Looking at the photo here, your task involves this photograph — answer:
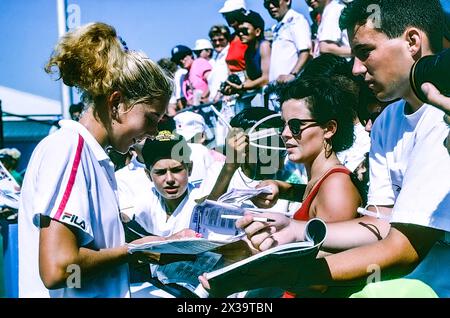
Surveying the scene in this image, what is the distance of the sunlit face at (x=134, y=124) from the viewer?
1.83 meters

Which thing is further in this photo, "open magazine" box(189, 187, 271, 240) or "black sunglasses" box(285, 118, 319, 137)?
"black sunglasses" box(285, 118, 319, 137)

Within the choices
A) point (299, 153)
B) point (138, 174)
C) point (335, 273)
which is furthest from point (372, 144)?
point (138, 174)

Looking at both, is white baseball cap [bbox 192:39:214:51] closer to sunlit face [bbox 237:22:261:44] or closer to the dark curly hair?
sunlit face [bbox 237:22:261:44]

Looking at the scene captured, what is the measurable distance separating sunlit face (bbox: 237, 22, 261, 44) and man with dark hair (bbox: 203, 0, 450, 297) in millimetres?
745

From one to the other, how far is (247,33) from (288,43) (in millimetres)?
210

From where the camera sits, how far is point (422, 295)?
1488mm

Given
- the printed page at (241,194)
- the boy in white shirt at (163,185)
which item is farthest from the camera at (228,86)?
the printed page at (241,194)

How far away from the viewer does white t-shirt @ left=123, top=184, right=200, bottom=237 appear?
2.39m

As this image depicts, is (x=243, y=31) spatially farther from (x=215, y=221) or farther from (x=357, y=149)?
(x=215, y=221)

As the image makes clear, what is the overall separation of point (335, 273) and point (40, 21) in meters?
1.50

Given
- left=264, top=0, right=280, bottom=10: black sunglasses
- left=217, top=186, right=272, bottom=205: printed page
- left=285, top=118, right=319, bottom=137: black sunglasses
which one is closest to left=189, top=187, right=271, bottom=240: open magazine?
left=217, top=186, right=272, bottom=205: printed page

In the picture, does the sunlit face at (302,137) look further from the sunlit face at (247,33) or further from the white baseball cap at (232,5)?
the sunlit face at (247,33)

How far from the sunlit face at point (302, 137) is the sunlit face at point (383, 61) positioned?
254mm
